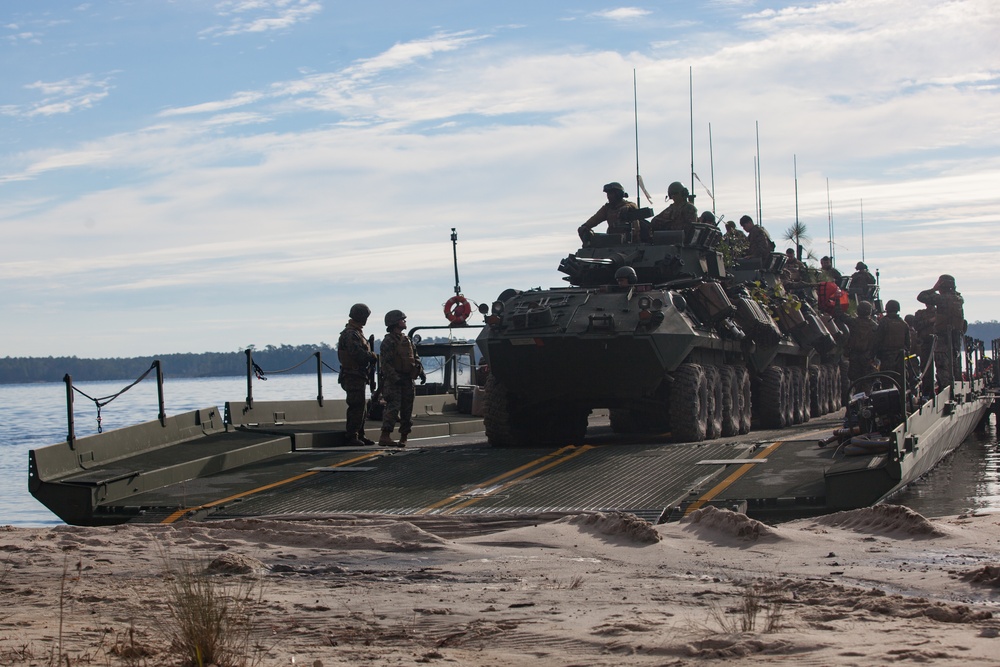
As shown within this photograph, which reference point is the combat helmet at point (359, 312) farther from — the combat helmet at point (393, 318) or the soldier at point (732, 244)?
the soldier at point (732, 244)

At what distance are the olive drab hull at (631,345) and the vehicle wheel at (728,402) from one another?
2cm

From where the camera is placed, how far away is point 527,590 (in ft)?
21.4

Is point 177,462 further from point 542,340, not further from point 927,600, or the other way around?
point 927,600

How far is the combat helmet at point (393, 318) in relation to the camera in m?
14.1

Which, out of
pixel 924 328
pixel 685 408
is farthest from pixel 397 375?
pixel 924 328

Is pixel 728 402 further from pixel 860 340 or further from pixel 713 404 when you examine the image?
pixel 860 340

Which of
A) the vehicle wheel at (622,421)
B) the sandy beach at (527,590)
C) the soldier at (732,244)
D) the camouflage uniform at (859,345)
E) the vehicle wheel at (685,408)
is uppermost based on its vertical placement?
the soldier at (732,244)

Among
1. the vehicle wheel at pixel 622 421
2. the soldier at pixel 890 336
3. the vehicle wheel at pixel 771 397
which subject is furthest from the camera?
the soldier at pixel 890 336

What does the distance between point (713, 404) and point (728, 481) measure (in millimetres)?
4753

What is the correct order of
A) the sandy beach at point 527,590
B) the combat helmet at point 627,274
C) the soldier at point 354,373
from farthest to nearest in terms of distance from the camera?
the combat helmet at point 627,274, the soldier at point 354,373, the sandy beach at point 527,590

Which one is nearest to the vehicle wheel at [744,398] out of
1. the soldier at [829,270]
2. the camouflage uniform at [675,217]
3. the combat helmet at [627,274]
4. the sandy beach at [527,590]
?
the camouflage uniform at [675,217]

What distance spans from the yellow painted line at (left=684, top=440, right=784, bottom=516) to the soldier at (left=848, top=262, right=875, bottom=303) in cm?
1679

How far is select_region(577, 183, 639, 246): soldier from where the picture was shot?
1667 centimetres

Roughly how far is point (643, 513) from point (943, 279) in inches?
641
